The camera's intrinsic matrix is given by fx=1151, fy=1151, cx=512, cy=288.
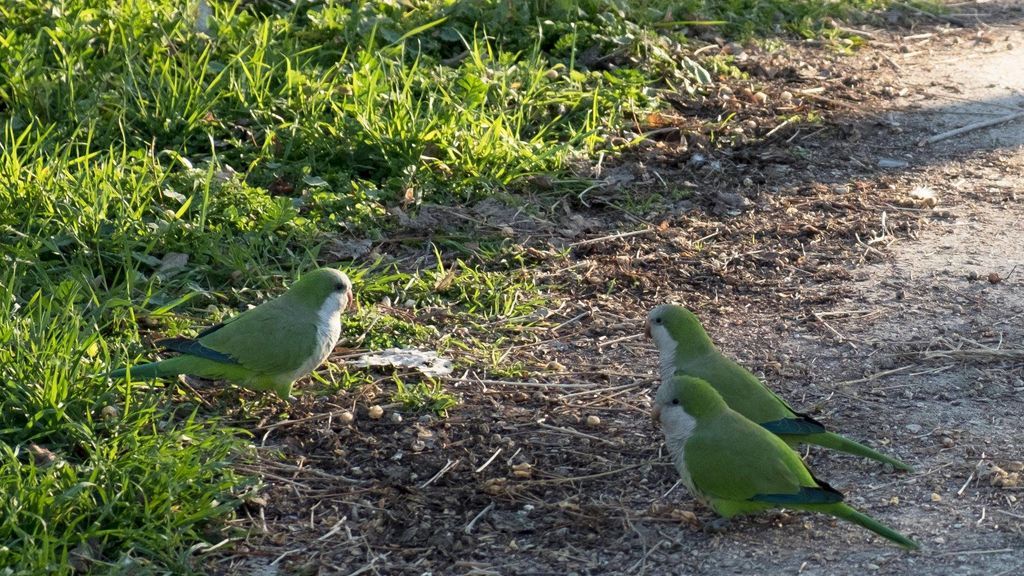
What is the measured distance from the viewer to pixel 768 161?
6145 millimetres

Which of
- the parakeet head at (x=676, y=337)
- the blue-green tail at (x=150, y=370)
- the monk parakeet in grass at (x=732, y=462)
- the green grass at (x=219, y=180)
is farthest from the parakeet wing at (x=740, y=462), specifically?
the blue-green tail at (x=150, y=370)

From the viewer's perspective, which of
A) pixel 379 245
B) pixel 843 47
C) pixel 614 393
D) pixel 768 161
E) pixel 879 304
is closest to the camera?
pixel 614 393

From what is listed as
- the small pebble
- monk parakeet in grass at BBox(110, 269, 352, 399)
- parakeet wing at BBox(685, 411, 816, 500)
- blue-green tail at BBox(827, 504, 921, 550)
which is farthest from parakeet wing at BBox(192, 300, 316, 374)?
blue-green tail at BBox(827, 504, 921, 550)

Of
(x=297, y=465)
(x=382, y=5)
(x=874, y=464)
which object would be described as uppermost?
(x=382, y=5)

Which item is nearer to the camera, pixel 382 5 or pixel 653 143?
pixel 653 143

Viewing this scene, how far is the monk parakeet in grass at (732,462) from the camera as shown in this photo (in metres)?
3.27

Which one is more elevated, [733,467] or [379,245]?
[733,467]

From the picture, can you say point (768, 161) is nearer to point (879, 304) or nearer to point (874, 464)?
point (879, 304)

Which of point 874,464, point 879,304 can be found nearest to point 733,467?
point 874,464

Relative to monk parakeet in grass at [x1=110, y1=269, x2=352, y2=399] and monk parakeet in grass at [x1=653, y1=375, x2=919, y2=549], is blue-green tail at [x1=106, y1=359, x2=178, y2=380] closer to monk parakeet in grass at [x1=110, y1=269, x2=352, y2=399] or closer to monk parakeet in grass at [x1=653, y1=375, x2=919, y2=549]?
monk parakeet in grass at [x1=110, y1=269, x2=352, y2=399]

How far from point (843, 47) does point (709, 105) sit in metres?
1.54

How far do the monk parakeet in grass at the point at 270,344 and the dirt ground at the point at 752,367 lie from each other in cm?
20

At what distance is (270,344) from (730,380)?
157 centimetres

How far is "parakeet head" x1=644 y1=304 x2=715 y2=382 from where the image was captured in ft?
13.1
